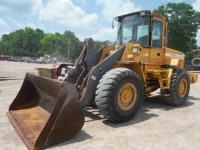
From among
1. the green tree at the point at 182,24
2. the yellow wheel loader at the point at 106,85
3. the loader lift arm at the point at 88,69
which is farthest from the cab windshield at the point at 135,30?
the green tree at the point at 182,24

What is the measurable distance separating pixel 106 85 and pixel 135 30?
281cm

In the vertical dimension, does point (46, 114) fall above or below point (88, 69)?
below

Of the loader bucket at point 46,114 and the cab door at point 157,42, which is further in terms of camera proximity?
the cab door at point 157,42

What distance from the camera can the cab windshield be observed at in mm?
7812

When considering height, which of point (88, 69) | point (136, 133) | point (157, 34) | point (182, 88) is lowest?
point (136, 133)

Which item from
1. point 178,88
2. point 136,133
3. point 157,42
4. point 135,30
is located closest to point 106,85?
point 136,133

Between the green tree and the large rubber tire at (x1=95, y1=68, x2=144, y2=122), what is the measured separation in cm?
3286

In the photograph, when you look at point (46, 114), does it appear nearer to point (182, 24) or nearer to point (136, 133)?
point (136, 133)

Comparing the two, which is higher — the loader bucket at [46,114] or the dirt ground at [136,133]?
the loader bucket at [46,114]

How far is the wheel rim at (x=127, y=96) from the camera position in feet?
20.2

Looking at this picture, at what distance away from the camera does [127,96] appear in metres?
6.34

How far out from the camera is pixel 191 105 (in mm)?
8789

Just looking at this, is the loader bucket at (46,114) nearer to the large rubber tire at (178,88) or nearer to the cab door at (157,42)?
the cab door at (157,42)

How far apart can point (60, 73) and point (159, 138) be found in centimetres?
402
